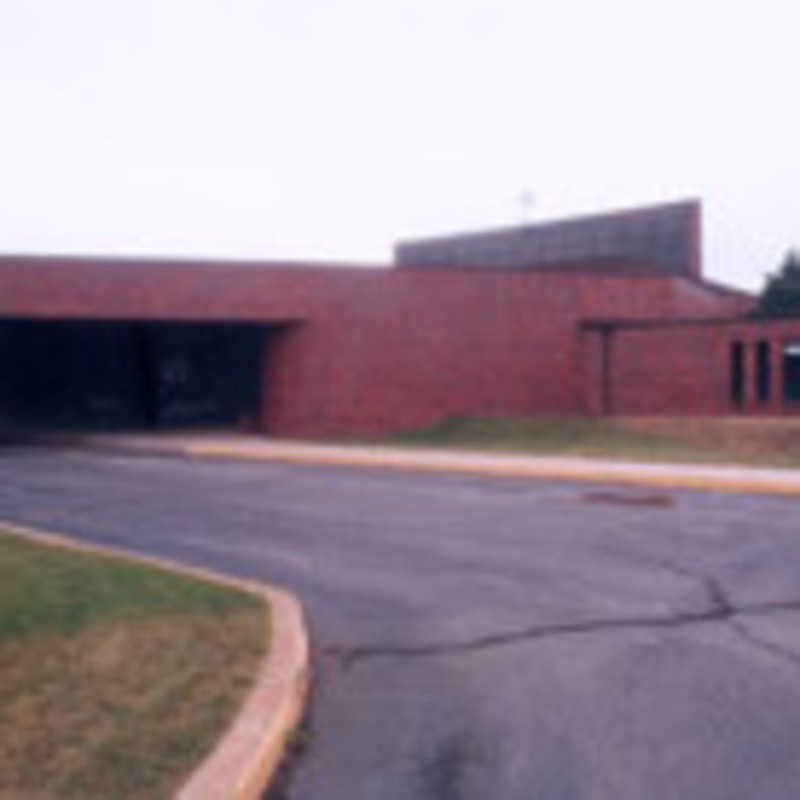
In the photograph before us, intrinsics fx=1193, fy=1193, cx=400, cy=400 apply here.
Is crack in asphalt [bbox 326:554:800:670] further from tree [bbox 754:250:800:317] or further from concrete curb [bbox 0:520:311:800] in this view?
tree [bbox 754:250:800:317]

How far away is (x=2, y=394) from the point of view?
140 feet

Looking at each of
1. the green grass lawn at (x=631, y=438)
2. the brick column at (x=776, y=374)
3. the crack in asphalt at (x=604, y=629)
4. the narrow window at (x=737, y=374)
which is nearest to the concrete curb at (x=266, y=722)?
the crack in asphalt at (x=604, y=629)

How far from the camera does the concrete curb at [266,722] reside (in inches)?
199

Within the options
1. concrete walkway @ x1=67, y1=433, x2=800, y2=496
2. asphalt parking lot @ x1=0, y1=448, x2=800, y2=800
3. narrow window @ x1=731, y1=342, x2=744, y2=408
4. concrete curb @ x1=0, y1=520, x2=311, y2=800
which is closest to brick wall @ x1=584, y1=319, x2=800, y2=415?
narrow window @ x1=731, y1=342, x2=744, y2=408

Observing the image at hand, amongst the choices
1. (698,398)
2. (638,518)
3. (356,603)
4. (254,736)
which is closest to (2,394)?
(698,398)

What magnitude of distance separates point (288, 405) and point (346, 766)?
27.7 metres

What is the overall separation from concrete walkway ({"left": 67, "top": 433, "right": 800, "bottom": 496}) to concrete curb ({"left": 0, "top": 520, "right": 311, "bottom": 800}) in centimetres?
1114

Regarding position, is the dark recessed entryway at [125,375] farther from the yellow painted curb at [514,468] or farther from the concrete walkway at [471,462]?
the yellow painted curb at [514,468]

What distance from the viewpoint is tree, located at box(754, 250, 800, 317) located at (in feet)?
168

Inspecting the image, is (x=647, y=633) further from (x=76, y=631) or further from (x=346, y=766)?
(x=76, y=631)

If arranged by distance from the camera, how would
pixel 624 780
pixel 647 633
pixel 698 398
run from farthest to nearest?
pixel 698 398, pixel 647 633, pixel 624 780

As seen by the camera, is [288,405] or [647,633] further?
[288,405]

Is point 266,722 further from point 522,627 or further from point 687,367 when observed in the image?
point 687,367

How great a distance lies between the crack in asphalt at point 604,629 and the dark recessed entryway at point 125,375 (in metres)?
30.0
